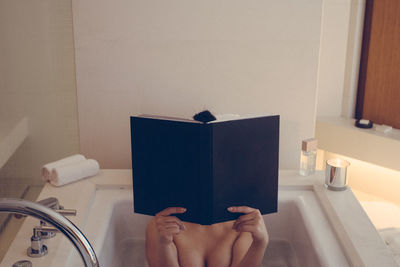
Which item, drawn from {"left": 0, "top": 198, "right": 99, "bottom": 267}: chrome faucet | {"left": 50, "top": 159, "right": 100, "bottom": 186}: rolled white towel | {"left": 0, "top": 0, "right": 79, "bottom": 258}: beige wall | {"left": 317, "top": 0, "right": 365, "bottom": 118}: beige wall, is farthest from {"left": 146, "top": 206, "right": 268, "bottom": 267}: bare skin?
{"left": 317, "top": 0, "right": 365, "bottom": 118}: beige wall

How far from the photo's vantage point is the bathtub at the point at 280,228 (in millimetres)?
1414

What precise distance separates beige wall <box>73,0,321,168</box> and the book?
0.62 m

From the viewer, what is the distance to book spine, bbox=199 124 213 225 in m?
1.35

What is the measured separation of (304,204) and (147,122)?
2.46ft

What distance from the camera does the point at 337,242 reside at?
1526 mm

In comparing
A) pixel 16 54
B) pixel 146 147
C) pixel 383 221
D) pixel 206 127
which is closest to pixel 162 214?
pixel 146 147

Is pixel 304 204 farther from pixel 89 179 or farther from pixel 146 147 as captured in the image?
pixel 89 179

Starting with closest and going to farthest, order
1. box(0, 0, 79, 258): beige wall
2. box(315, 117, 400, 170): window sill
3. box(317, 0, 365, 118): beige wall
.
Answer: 1. box(0, 0, 79, 258): beige wall
2. box(315, 117, 400, 170): window sill
3. box(317, 0, 365, 118): beige wall

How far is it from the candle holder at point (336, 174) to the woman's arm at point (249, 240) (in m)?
0.39

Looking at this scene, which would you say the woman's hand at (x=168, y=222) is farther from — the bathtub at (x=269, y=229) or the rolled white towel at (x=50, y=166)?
the rolled white towel at (x=50, y=166)

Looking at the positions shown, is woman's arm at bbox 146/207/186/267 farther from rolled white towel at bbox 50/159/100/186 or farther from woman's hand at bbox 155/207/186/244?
rolled white towel at bbox 50/159/100/186

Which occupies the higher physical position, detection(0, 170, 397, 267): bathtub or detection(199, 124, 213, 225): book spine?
detection(199, 124, 213, 225): book spine

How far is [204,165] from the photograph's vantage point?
1.38 meters

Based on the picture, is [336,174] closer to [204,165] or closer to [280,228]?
[280,228]
